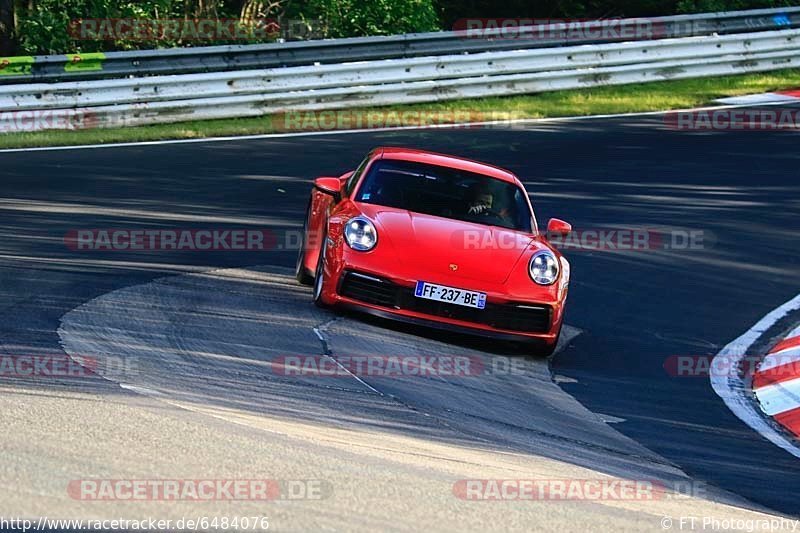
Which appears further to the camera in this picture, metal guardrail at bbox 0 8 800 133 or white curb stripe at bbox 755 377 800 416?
metal guardrail at bbox 0 8 800 133

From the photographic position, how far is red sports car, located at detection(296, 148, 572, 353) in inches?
367

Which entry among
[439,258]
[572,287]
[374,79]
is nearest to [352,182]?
[439,258]

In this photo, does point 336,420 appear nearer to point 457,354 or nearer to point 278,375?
point 278,375

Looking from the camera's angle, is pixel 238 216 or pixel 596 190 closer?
pixel 238 216

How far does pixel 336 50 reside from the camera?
2073 centimetres

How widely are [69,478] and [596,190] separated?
11017 millimetres

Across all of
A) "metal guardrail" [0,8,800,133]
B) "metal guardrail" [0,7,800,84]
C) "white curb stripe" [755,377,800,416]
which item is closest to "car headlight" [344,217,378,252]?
"white curb stripe" [755,377,800,416]

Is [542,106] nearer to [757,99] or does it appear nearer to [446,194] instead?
[757,99]

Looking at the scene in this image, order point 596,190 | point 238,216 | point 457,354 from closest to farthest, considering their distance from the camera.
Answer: point 457,354
point 238,216
point 596,190

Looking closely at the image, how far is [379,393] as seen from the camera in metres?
7.61

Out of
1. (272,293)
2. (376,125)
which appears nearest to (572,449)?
(272,293)

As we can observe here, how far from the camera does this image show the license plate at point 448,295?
30.5ft

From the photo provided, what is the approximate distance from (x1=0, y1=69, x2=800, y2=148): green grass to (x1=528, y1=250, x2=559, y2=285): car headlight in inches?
354

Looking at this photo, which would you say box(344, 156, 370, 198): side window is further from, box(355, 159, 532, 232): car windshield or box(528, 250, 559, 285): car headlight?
box(528, 250, 559, 285): car headlight
